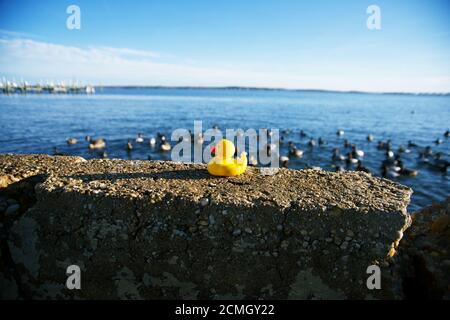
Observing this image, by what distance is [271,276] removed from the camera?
397 cm

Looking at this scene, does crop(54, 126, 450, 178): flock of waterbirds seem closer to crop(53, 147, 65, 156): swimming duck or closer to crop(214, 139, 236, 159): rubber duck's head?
crop(53, 147, 65, 156): swimming duck

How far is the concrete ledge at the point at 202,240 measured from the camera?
3871 millimetres

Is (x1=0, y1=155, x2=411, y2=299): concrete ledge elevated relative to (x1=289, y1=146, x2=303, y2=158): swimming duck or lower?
elevated

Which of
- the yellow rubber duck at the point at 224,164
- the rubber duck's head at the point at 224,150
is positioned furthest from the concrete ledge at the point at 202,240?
the rubber duck's head at the point at 224,150

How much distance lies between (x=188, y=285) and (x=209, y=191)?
1329 millimetres

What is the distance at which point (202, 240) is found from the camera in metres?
3.96

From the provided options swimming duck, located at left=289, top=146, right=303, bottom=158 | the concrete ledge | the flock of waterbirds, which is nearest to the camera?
the concrete ledge

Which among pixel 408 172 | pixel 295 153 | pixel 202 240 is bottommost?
pixel 408 172

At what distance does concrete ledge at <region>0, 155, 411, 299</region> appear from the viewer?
3871 mm

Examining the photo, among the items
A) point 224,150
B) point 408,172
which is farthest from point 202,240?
point 408,172

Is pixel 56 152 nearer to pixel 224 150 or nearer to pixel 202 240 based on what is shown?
pixel 224 150

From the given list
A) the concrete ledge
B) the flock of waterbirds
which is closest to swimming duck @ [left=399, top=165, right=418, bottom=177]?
the flock of waterbirds
